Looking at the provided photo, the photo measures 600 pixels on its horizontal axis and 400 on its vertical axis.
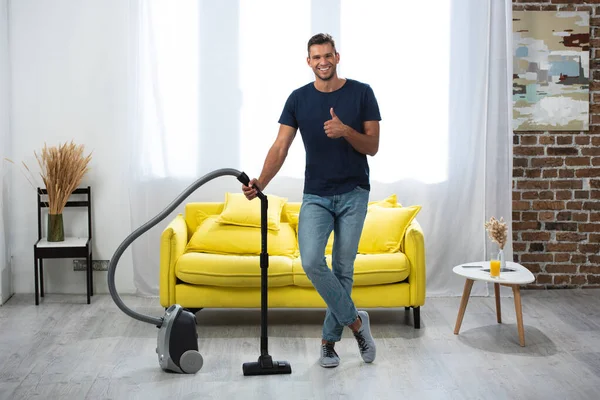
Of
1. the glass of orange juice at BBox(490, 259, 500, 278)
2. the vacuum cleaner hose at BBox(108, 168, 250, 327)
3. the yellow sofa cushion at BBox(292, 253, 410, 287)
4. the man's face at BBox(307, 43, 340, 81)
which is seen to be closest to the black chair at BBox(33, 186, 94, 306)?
the yellow sofa cushion at BBox(292, 253, 410, 287)

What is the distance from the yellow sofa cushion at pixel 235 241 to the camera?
4.93 m

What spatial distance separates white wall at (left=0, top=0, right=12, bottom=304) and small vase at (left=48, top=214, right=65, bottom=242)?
34 centimetres

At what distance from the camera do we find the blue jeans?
12.4 ft

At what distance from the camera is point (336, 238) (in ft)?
12.8

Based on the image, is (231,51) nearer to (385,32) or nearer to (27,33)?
(385,32)

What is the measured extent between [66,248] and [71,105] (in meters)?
1.02

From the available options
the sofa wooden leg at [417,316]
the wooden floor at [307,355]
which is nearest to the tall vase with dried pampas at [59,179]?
the wooden floor at [307,355]

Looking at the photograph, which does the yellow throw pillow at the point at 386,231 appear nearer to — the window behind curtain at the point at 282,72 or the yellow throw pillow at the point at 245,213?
the yellow throw pillow at the point at 245,213

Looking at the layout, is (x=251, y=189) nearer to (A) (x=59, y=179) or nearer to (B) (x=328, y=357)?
(B) (x=328, y=357)

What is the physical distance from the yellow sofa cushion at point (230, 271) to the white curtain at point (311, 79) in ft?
3.31

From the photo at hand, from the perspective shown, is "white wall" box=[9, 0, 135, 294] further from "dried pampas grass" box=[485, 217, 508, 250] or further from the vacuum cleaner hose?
"dried pampas grass" box=[485, 217, 508, 250]

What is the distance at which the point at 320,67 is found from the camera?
3.76 meters

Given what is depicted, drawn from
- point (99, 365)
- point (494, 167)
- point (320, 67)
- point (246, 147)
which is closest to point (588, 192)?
point (494, 167)

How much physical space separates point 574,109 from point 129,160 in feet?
10.2
